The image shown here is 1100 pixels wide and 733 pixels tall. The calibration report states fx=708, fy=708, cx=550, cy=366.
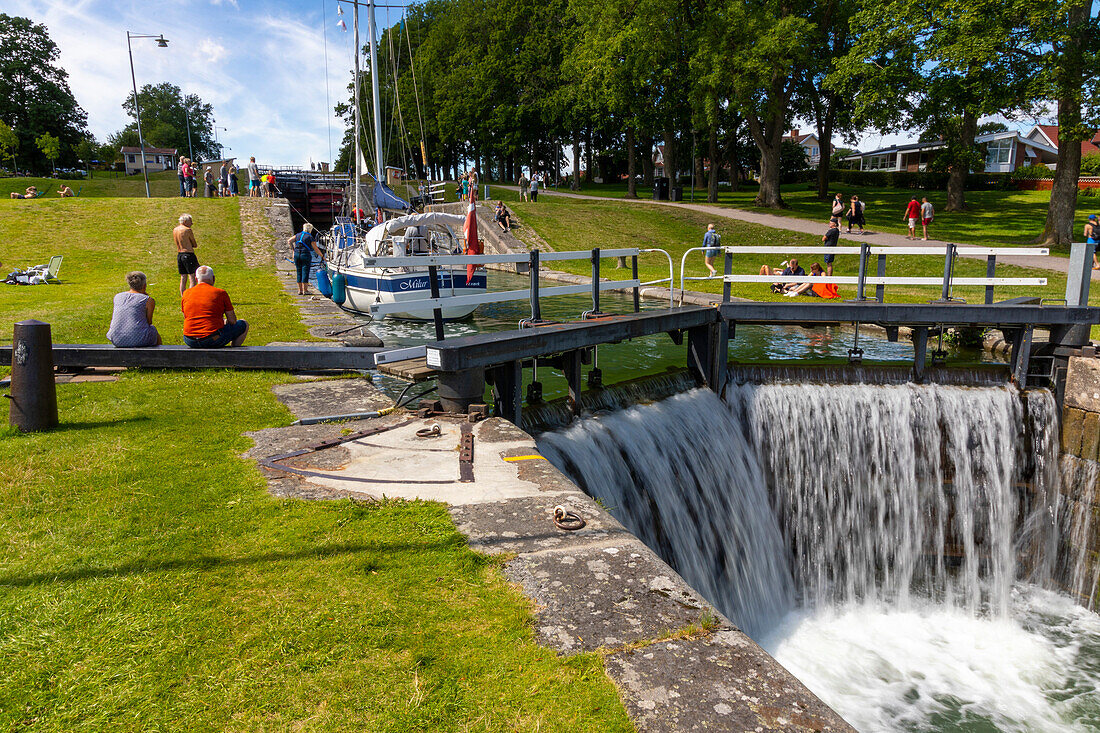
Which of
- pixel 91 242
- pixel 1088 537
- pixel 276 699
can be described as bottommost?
pixel 1088 537

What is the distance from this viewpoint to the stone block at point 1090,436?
10.1m

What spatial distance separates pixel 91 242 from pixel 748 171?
2560 inches

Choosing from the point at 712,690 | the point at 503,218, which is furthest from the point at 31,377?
the point at 503,218

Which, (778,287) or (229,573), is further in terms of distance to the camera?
(778,287)

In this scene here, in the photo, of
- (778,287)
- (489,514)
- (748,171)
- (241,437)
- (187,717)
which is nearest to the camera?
(187,717)

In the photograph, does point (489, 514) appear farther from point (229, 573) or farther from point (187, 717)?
point (187, 717)

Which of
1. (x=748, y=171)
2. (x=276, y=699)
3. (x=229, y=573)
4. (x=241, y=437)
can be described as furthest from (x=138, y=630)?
(x=748, y=171)

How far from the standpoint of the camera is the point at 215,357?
29.5 ft

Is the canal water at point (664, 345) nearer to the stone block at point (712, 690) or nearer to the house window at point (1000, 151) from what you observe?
the stone block at point (712, 690)

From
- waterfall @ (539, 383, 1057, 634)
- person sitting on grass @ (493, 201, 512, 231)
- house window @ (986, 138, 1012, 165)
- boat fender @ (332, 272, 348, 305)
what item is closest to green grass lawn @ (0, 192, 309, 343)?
boat fender @ (332, 272, 348, 305)

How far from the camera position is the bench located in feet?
28.3

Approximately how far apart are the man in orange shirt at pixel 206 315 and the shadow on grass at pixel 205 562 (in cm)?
554

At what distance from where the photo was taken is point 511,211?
1390 inches

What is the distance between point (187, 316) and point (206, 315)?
0.96 ft
